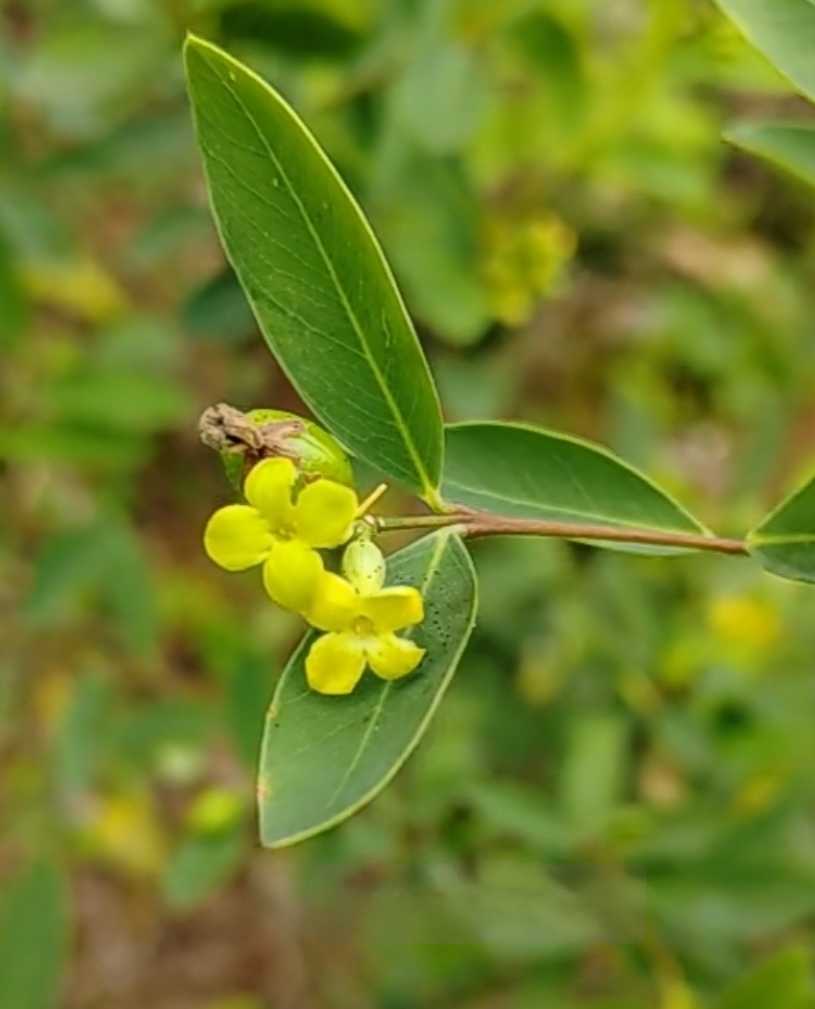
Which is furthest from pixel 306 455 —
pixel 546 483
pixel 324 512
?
pixel 546 483

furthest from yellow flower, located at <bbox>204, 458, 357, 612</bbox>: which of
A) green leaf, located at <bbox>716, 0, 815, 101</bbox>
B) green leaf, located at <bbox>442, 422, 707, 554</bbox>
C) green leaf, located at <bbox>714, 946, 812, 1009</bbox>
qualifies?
green leaf, located at <bbox>714, 946, 812, 1009</bbox>

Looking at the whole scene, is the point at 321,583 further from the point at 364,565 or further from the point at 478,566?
the point at 478,566

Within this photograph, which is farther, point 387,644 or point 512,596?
point 512,596

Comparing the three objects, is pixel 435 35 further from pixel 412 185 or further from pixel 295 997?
pixel 295 997

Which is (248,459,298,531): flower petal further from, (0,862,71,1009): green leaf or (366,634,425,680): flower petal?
(0,862,71,1009): green leaf

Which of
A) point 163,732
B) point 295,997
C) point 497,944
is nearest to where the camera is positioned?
point 497,944

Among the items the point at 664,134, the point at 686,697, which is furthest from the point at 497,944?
the point at 664,134

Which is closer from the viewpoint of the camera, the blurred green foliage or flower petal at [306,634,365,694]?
flower petal at [306,634,365,694]
